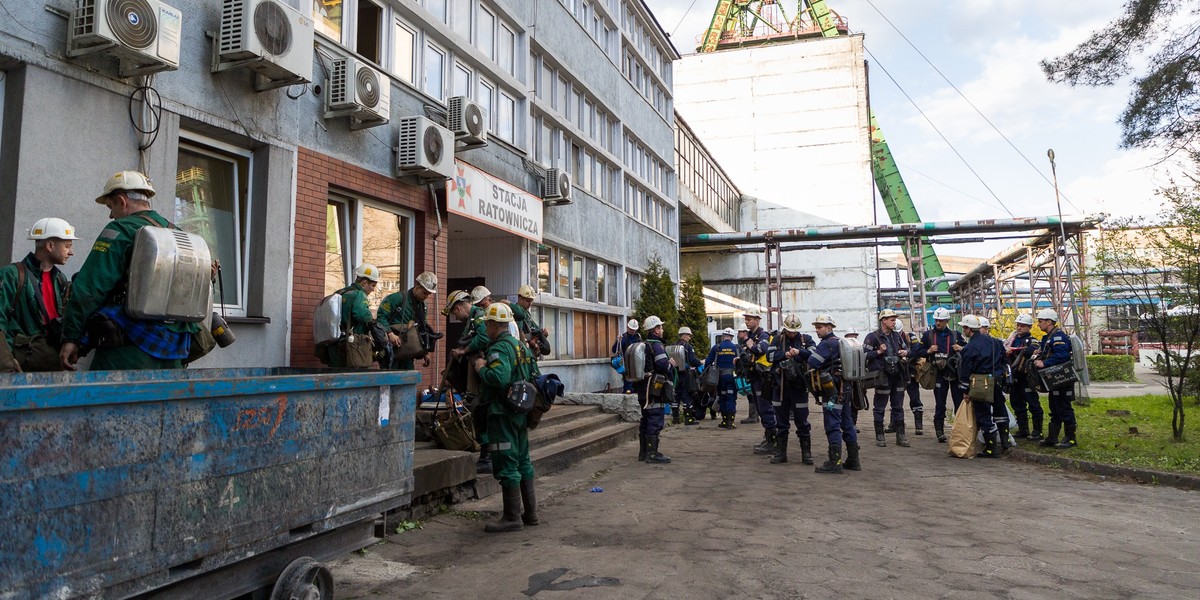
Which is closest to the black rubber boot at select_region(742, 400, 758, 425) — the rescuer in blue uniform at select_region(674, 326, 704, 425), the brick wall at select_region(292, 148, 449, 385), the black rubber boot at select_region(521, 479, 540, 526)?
the rescuer in blue uniform at select_region(674, 326, 704, 425)

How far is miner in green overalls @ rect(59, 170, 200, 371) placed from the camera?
3.79 meters

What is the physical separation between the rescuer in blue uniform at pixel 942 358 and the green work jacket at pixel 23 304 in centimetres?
1075

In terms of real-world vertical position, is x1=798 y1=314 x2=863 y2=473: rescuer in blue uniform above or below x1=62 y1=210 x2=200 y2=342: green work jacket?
below

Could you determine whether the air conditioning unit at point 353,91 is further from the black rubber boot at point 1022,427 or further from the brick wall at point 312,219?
the black rubber boot at point 1022,427

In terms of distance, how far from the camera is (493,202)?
446 inches

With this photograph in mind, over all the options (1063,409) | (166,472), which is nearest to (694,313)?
(1063,409)

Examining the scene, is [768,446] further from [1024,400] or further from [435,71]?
[435,71]

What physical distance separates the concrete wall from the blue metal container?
36.5 meters

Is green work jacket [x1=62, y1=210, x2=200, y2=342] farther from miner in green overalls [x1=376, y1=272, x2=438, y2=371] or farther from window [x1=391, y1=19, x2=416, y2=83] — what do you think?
window [x1=391, y1=19, x2=416, y2=83]

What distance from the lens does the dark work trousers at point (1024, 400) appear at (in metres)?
10.8

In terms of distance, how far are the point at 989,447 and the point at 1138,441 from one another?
2.21 m

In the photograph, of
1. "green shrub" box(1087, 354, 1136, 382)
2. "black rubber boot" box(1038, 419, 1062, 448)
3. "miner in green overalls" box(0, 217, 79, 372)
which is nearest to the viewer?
"miner in green overalls" box(0, 217, 79, 372)

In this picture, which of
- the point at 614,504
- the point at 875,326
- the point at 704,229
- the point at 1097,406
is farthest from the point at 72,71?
the point at 875,326

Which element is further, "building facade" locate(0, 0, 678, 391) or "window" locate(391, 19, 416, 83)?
"window" locate(391, 19, 416, 83)
